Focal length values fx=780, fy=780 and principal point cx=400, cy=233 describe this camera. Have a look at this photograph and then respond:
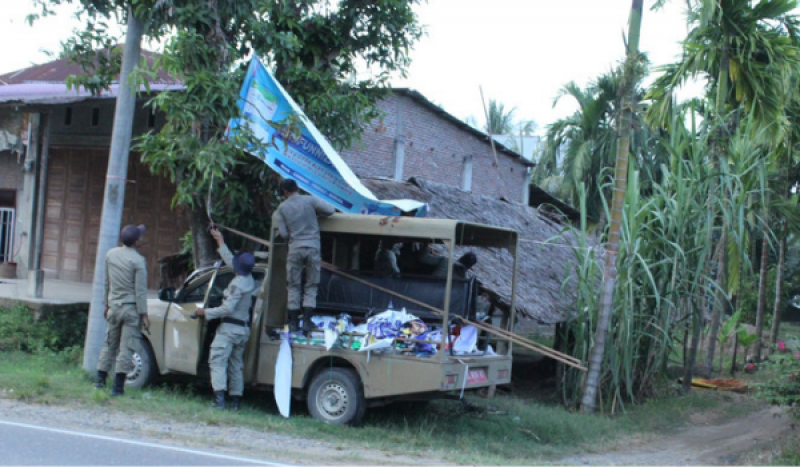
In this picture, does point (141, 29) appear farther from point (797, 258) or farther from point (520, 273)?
point (797, 258)

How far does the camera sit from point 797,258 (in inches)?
1202

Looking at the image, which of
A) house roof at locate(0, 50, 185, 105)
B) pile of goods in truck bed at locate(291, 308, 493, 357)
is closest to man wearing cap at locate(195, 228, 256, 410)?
pile of goods in truck bed at locate(291, 308, 493, 357)

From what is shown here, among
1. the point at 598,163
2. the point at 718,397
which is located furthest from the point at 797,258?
the point at 718,397

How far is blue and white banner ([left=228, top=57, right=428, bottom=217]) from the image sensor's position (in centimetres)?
961

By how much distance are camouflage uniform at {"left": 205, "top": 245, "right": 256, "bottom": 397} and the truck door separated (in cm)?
36

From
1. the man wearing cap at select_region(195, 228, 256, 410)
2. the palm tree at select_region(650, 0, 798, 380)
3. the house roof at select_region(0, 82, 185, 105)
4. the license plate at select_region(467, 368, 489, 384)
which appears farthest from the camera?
the palm tree at select_region(650, 0, 798, 380)

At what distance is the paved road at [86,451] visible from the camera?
5777mm

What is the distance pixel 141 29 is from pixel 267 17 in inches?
67.0

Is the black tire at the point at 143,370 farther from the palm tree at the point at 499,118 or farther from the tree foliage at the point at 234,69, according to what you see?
the palm tree at the point at 499,118

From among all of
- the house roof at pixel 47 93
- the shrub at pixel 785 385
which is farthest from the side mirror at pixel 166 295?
the shrub at pixel 785 385

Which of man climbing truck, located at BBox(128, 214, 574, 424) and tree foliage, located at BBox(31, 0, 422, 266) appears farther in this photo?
tree foliage, located at BBox(31, 0, 422, 266)

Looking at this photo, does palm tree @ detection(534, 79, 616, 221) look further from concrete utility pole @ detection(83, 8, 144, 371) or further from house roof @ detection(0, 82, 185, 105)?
concrete utility pole @ detection(83, 8, 144, 371)

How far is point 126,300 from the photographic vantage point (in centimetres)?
840

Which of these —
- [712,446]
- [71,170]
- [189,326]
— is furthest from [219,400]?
[71,170]
